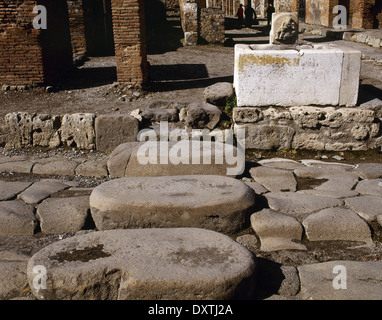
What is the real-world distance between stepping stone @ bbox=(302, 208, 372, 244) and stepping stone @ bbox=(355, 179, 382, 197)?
22.3 inches

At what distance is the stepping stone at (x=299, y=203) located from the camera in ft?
10.9

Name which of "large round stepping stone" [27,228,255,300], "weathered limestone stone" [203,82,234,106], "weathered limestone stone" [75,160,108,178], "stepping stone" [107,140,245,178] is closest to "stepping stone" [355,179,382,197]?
"stepping stone" [107,140,245,178]

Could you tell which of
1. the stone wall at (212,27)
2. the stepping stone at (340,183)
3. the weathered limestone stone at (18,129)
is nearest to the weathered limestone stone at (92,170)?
the weathered limestone stone at (18,129)

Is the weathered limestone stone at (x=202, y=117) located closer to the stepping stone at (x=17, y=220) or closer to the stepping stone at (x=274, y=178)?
the stepping stone at (x=274, y=178)

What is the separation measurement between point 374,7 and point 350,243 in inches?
577

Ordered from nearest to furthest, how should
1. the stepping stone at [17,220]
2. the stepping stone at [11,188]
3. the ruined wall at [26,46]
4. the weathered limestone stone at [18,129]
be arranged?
the stepping stone at [17,220] < the stepping stone at [11,188] < the weathered limestone stone at [18,129] < the ruined wall at [26,46]

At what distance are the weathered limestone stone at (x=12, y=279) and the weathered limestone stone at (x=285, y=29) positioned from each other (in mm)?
4119

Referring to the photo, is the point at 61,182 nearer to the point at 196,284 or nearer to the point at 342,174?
the point at 196,284

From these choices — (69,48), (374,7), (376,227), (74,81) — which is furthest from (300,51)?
(374,7)

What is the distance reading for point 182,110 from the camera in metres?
5.47

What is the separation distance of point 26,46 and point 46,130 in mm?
3043

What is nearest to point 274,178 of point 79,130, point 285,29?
point 285,29

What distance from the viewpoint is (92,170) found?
450 cm

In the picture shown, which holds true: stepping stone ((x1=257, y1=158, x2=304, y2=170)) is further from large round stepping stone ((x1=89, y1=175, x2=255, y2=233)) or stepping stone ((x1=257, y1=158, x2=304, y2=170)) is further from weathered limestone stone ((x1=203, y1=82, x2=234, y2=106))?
large round stepping stone ((x1=89, y1=175, x2=255, y2=233))
